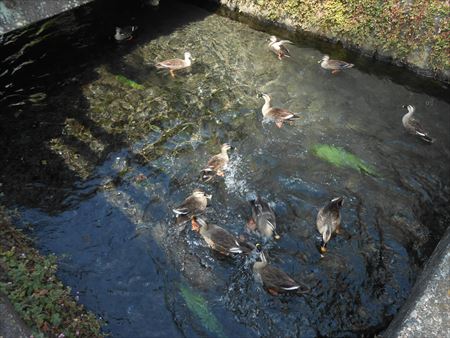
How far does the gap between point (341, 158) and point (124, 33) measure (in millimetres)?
7106

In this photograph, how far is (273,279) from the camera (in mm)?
6676

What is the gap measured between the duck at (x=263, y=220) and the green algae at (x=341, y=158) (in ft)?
7.20

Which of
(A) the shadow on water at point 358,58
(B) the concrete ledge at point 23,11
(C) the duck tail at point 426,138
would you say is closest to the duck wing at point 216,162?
(C) the duck tail at point 426,138

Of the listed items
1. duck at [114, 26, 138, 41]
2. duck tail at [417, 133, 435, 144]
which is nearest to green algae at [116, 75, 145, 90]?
duck at [114, 26, 138, 41]

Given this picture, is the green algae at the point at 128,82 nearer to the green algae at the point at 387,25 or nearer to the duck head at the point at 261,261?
the green algae at the point at 387,25

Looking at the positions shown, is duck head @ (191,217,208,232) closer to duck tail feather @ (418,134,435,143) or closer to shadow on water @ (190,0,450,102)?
duck tail feather @ (418,134,435,143)

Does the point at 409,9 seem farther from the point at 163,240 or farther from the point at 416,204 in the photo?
the point at 163,240

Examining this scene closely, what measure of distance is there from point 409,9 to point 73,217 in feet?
→ 32.3

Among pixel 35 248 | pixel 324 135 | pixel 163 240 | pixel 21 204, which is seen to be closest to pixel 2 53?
pixel 21 204

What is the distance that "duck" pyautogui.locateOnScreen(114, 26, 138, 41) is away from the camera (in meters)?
12.4

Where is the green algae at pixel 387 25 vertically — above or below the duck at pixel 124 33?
above

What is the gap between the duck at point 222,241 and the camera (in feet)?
23.4

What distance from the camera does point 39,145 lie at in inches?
363

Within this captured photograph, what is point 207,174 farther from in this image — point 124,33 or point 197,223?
point 124,33
